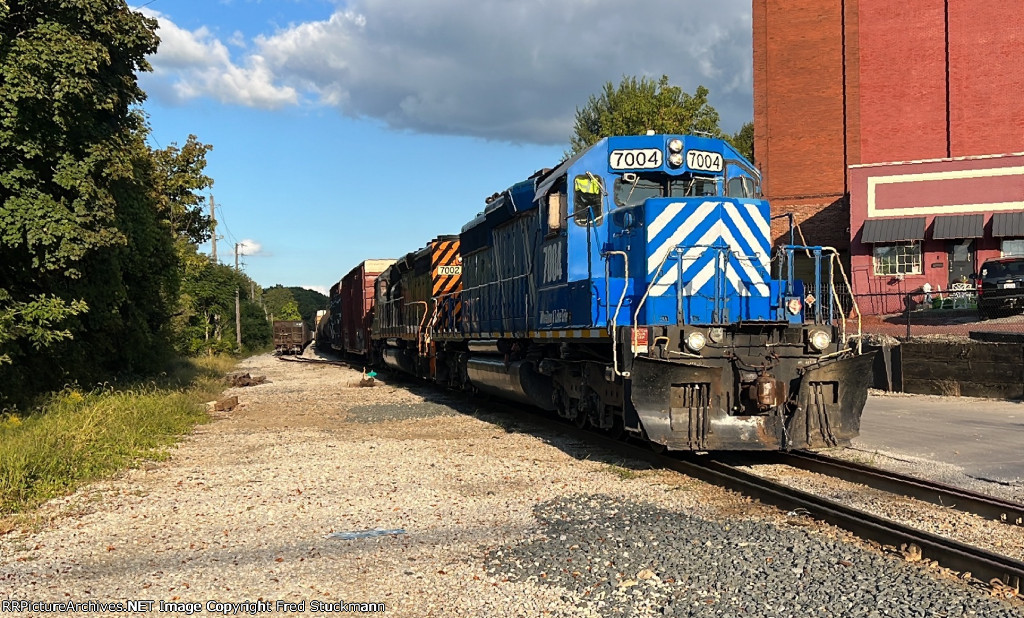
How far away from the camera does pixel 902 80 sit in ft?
117

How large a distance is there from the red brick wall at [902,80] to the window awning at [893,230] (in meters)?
6.49

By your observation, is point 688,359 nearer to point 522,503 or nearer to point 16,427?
point 522,503

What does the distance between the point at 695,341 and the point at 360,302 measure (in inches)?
957

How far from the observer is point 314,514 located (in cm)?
687

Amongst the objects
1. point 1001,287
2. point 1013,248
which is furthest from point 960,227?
point 1001,287

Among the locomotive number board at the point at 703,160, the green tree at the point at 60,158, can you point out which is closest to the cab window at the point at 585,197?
the locomotive number board at the point at 703,160

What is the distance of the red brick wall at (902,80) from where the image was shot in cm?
3525

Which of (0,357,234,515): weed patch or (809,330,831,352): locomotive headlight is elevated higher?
(809,330,831,352): locomotive headlight

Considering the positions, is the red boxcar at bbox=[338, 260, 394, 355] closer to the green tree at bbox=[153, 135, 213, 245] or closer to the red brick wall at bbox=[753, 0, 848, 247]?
the green tree at bbox=[153, 135, 213, 245]

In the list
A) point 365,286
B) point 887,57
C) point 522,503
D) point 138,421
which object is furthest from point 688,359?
point 887,57

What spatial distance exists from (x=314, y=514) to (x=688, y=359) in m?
3.81

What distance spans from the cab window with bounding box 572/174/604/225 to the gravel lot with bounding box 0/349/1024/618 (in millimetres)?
2845

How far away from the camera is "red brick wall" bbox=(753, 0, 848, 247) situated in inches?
1432

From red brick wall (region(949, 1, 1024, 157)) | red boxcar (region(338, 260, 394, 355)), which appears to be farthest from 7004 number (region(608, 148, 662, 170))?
red brick wall (region(949, 1, 1024, 157))
